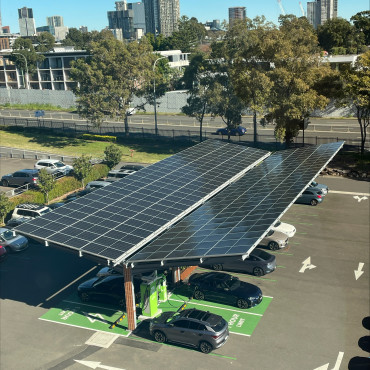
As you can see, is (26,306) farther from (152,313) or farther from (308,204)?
(308,204)

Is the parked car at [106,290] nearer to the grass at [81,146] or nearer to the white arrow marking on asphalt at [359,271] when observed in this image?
the white arrow marking on asphalt at [359,271]

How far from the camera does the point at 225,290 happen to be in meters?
28.3

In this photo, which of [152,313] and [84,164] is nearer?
[152,313]

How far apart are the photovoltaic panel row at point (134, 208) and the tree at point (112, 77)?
31.4 meters

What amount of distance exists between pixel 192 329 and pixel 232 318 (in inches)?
140

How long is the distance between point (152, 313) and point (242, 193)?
11.9 m

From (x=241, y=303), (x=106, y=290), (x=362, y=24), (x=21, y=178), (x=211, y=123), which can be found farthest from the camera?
(x=362, y=24)

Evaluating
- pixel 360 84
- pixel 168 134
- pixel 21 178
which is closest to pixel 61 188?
pixel 21 178

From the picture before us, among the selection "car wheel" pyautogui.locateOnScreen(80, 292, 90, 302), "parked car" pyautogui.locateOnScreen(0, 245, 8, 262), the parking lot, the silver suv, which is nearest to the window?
the parking lot

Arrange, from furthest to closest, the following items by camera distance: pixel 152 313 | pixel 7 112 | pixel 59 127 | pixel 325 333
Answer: pixel 7 112 → pixel 59 127 → pixel 152 313 → pixel 325 333

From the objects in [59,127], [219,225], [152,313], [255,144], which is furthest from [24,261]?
[59,127]

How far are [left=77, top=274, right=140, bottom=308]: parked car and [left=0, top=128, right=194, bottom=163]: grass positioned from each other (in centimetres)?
3622

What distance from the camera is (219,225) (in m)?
27.1

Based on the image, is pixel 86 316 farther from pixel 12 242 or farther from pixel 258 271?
pixel 12 242
